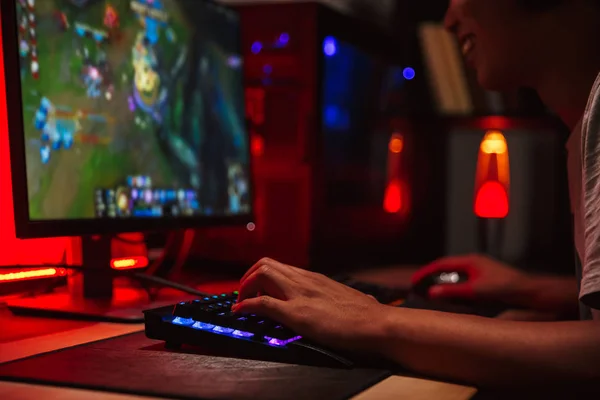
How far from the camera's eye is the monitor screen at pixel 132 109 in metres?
0.87

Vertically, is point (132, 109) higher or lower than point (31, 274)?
higher

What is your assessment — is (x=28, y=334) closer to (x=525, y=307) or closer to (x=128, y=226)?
(x=128, y=226)

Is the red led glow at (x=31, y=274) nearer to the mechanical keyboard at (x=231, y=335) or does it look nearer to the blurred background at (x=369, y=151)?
the blurred background at (x=369, y=151)

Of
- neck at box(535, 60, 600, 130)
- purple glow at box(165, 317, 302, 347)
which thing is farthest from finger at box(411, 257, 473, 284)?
purple glow at box(165, 317, 302, 347)

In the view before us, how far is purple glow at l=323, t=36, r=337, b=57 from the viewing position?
1.41 meters

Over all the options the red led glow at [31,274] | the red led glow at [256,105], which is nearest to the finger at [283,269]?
the red led glow at [31,274]

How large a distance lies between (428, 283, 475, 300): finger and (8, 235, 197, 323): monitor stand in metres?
0.42

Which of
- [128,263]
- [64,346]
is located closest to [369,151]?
[128,263]

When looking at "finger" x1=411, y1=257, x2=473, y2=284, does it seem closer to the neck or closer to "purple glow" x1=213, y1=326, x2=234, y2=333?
the neck

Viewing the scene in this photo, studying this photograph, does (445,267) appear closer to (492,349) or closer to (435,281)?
(435,281)

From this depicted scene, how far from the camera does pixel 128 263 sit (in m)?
1.11

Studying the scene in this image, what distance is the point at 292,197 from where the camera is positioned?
138 centimetres

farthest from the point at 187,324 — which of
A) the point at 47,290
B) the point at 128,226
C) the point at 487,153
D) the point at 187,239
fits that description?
the point at 487,153

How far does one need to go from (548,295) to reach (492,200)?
71cm
